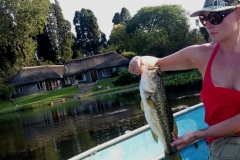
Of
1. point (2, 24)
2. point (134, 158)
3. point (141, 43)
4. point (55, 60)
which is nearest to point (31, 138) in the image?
point (134, 158)

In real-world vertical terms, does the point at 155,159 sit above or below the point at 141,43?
below

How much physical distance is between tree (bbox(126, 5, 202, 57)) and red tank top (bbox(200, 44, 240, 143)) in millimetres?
38068

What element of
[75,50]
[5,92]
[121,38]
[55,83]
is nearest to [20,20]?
[55,83]

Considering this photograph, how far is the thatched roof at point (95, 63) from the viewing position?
53378 millimetres

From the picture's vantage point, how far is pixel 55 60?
220 ft

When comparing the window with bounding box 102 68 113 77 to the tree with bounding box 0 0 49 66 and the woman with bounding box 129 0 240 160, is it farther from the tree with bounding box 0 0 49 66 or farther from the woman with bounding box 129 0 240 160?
the woman with bounding box 129 0 240 160

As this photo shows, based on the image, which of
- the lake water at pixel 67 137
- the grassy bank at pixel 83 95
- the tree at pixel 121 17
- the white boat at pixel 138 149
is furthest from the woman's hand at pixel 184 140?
the tree at pixel 121 17

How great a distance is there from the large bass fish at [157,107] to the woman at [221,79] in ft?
0.31

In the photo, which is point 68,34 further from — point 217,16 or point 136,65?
point 217,16

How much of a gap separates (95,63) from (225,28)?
54.0 metres

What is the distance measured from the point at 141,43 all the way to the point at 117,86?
8595 millimetres

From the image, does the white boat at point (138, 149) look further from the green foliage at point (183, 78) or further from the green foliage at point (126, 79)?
the green foliage at point (126, 79)

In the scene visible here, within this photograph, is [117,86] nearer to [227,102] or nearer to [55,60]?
[55,60]

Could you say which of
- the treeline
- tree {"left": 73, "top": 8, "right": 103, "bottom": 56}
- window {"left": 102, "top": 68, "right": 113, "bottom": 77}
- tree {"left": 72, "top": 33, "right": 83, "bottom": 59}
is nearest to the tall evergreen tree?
the treeline
